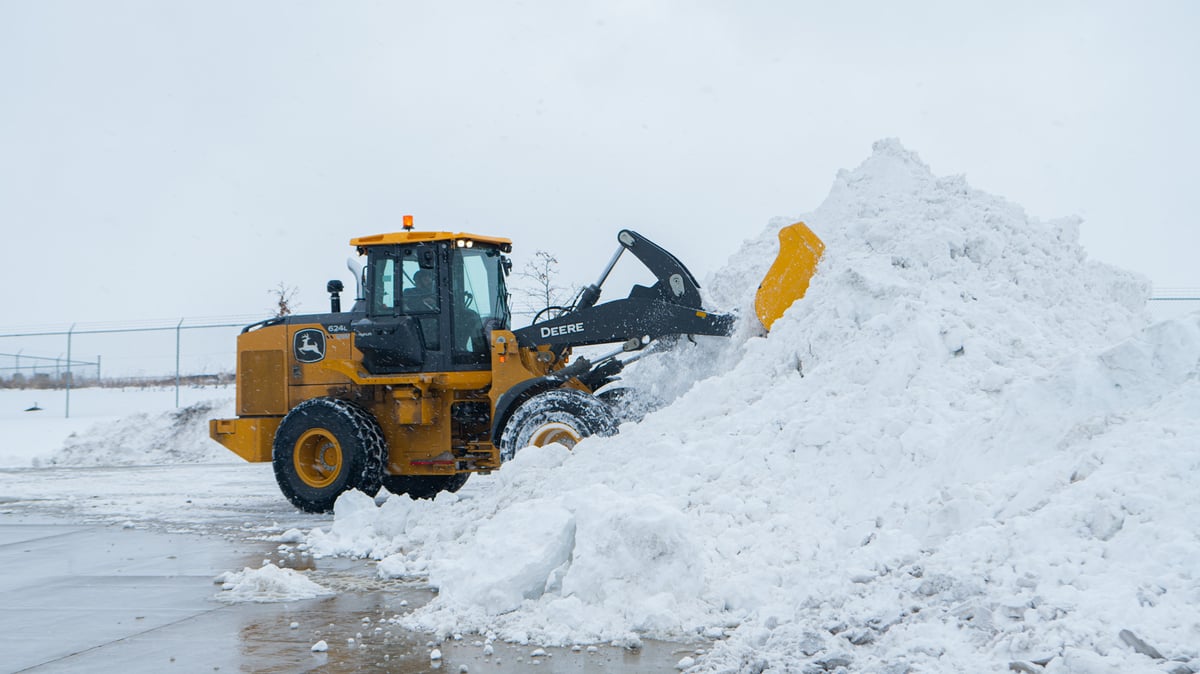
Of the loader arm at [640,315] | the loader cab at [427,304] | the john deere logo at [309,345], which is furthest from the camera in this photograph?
the john deere logo at [309,345]

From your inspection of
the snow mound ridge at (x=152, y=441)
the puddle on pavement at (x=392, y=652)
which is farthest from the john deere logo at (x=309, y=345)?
the snow mound ridge at (x=152, y=441)

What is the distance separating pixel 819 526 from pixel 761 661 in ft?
4.86

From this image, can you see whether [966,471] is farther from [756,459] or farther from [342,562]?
[342,562]

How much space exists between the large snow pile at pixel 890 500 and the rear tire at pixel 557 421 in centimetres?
117

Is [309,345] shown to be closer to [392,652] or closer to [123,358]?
[392,652]

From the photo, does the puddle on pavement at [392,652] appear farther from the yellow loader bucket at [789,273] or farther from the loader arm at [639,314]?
the loader arm at [639,314]

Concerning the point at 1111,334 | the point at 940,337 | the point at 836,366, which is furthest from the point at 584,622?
the point at 1111,334

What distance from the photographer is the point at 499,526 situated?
6094 millimetres

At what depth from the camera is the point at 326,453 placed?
10781 mm

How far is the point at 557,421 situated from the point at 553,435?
141 mm

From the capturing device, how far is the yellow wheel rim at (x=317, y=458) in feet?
34.6

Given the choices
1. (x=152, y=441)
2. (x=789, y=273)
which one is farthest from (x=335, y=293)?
(x=152, y=441)

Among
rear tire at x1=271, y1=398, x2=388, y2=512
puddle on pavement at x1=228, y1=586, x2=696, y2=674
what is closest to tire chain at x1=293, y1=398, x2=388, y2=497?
rear tire at x1=271, y1=398, x2=388, y2=512

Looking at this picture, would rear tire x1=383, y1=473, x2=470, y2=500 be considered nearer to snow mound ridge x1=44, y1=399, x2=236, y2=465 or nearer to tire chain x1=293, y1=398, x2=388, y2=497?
tire chain x1=293, y1=398, x2=388, y2=497
